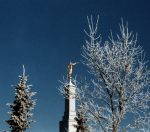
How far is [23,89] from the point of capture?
35281 millimetres

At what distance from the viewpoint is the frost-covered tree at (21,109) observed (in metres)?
34.2

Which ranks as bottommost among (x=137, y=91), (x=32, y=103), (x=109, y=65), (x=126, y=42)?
(x=137, y=91)

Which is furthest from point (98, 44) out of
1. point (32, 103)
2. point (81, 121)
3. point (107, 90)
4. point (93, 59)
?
point (81, 121)

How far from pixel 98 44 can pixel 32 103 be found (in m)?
22.1

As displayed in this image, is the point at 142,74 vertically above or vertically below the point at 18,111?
below

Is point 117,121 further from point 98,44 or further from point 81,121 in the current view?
point 81,121

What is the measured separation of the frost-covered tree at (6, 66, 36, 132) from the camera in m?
34.2

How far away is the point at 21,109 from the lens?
34.6m

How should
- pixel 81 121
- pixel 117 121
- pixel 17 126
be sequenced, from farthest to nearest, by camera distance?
pixel 81 121 < pixel 17 126 < pixel 117 121

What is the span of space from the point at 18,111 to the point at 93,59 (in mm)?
22184

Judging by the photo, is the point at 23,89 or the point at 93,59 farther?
the point at 23,89

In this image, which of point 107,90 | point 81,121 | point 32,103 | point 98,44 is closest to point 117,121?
point 107,90

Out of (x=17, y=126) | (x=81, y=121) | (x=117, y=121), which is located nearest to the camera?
(x=117, y=121)

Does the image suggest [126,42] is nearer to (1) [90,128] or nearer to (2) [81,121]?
(1) [90,128]
